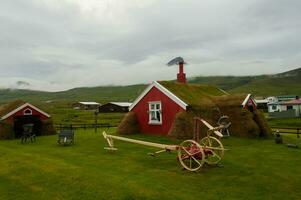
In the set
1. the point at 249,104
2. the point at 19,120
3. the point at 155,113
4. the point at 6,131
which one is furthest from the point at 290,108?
the point at 6,131

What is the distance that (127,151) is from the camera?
2125 cm

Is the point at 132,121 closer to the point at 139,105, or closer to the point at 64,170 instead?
the point at 139,105

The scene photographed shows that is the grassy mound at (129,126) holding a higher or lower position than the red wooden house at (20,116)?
lower

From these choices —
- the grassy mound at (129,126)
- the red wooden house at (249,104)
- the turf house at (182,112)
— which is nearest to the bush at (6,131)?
the grassy mound at (129,126)

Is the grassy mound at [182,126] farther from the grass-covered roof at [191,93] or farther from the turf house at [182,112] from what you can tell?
the grass-covered roof at [191,93]

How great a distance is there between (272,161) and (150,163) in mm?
6428

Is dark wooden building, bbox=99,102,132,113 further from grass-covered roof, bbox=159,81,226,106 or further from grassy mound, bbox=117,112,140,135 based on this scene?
grassy mound, bbox=117,112,140,135

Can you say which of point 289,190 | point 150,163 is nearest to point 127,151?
point 150,163

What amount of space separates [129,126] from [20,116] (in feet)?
39.4

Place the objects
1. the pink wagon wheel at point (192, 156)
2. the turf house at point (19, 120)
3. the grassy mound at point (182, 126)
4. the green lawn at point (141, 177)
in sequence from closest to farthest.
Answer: the green lawn at point (141, 177) < the pink wagon wheel at point (192, 156) < the grassy mound at point (182, 126) < the turf house at point (19, 120)

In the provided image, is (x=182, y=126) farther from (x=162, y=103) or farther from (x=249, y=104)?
(x=249, y=104)

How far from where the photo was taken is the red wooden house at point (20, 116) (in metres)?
33.3

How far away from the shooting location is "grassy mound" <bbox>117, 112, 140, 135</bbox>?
30327mm

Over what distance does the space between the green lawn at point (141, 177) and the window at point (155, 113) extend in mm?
8602
